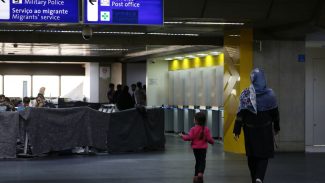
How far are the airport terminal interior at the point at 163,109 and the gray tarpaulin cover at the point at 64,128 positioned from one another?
0.08 feet

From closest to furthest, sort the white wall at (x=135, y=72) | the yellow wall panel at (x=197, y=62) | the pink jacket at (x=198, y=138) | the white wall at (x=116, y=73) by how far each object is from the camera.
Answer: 1. the pink jacket at (x=198, y=138)
2. the yellow wall panel at (x=197, y=62)
3. the white wall at (x=135, y=72)
4. the white wall at (x=116, y=73)

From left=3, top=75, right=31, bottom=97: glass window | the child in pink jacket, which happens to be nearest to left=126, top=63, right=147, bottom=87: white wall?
left=3, top=75, right=31, bottom=97: glass window

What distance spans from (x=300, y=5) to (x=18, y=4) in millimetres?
6148

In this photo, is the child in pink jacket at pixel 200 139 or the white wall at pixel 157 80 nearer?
the child in pink jacket at pixel 200 139

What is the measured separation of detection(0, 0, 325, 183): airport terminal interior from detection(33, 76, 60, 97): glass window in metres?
13.1

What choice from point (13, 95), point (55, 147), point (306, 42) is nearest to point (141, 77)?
point (13, 95)

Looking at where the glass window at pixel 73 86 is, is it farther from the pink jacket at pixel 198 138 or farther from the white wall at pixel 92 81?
the pink jacket at pixel 198 138

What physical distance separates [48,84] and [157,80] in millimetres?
11047

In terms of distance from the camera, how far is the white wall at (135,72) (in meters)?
30.3

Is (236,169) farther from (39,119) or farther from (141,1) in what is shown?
(39,119)

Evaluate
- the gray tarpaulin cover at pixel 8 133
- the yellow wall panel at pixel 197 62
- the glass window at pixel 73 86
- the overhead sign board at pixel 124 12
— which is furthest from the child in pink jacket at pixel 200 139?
the glass window at pixel 73 86

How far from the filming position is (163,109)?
17562mm

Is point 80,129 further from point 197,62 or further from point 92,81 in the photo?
point 92,81

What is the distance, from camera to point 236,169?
12930 millimetres
